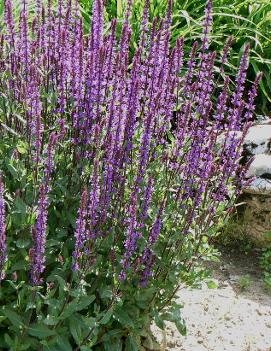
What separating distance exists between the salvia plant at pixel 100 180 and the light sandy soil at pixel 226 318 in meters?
0.53

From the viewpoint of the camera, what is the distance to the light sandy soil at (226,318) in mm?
4141

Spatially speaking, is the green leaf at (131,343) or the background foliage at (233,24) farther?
the background foliage at (233,24)

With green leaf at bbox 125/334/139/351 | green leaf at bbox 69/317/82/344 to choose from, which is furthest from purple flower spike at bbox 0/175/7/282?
green leaf at bbox 125/334/139/351

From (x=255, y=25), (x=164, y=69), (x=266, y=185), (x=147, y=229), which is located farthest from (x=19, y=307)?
(x=255, y=25)

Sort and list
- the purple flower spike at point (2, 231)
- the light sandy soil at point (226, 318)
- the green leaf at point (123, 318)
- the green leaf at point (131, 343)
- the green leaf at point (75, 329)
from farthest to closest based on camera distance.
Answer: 1. the light sandy soil at point (226, 318)
2. the green leaf at point (131, 343)
3. the green leaf at point (123, 318)
4. the green leaf at point (75, 329)
5. the purple flower spike at point (2, 231)

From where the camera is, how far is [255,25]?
7559 millimetres

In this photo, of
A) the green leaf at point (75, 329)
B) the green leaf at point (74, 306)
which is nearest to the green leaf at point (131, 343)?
the green leaf at point (75, 329)

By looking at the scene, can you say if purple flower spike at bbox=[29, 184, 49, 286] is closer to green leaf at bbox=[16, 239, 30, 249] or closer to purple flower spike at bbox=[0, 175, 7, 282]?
purple flower spike at bbox=[0, 175, 7, 282]

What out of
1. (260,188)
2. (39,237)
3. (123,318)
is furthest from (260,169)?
(39,237)

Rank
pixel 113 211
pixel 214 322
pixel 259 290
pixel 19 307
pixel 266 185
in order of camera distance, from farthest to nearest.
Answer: pixel 266 185 → pixel 259 290 → pixel 214 322 → pixel 113 211 → pixel 19 307

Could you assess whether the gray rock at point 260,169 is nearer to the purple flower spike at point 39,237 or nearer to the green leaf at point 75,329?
the green leaf at point 75,329

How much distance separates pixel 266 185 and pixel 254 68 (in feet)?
7.75

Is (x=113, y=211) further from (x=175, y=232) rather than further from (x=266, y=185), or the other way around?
(x=266, y=185)

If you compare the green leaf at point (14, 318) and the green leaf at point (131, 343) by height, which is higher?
the green leaf at point (14, 318)
